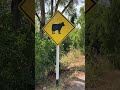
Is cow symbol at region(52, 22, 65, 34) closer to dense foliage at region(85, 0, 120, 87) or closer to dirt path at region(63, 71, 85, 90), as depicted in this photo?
dirt path at region(63, 71, 85, 90)

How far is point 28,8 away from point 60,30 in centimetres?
68

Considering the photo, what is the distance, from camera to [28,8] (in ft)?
18.9

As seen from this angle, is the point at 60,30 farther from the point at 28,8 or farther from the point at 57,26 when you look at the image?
the point at 28,8

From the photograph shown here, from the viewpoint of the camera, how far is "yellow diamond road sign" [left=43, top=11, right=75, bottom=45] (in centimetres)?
561

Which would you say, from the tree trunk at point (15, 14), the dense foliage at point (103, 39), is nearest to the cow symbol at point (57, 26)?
the tree trunk at point (15, 14)

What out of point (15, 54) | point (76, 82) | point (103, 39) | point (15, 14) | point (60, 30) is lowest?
point (76, 82)

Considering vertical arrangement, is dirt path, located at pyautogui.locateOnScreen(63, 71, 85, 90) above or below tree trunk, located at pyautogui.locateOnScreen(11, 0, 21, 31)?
below

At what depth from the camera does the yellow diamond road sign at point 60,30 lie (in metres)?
5.61

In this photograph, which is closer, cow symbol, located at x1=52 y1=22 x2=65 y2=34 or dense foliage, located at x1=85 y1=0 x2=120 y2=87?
cow symbol, located at x1=52 y1=22 x2=65 y2=34

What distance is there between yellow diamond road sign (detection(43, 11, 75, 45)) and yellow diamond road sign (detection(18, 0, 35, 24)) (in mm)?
374

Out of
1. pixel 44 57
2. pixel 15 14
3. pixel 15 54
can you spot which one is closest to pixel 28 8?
pixel 15 14

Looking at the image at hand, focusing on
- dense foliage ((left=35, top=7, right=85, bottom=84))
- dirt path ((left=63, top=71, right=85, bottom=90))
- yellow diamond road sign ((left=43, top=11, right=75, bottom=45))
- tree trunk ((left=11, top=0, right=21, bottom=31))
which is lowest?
dirt path ((left=63, top=71, right=85, bottom=90))

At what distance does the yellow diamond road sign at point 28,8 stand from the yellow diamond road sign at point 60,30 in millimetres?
374

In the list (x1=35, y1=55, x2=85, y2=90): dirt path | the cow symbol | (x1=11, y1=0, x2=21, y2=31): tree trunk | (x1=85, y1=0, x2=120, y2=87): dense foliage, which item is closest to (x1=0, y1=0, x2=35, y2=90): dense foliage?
(x1=11, y1=0, x2=21, y2=31): tree trunk
